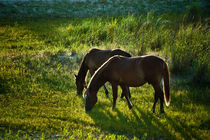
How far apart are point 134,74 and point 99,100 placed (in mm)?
2291

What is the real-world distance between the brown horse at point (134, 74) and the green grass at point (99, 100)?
69cm

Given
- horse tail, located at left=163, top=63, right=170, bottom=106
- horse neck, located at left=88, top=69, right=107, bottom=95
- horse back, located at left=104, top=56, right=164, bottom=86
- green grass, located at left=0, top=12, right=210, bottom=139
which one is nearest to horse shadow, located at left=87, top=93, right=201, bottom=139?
A: green grass, located at left=0, top=12, right=210, bottom=139

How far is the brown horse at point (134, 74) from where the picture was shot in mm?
7605

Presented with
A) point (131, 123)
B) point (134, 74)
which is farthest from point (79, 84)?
point (131, 123)

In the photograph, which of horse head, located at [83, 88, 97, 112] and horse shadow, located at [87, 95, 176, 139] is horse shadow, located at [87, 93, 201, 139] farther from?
horse head, located at [83, 88, 97, 112]

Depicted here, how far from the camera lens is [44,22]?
25.7 meters

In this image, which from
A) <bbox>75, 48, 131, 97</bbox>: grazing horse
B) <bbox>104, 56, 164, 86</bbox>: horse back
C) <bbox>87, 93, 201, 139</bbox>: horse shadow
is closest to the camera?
<bbox>87, 93, 201, 139</bbox>: horse shadow

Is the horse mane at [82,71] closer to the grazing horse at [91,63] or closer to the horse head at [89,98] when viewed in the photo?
the grazing horse at [91,63]

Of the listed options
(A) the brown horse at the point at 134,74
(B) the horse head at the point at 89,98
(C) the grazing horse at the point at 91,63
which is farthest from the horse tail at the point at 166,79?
(C) the grazing horse at the point at 91,63

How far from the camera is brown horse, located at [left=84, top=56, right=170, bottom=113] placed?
7.61m

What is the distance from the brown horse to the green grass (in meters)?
0.69

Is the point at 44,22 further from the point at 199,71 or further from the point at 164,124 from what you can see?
the point at 164,124

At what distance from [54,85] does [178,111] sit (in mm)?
5385

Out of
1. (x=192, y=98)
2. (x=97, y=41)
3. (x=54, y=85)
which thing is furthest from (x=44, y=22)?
(x=192, y=98)
